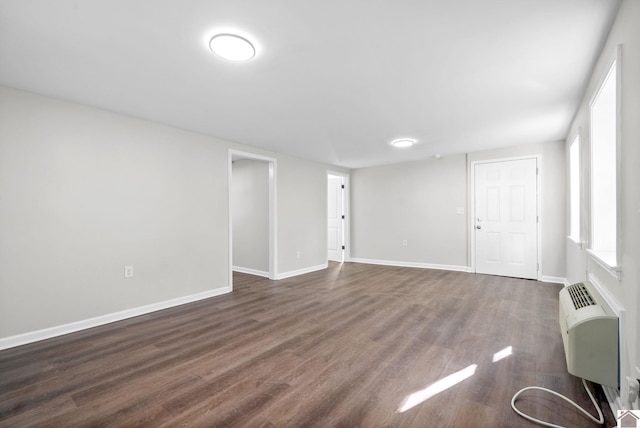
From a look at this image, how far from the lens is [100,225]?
306cm

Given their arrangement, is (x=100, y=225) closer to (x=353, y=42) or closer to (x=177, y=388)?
(x=177, y=388)

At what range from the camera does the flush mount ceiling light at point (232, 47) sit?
6.15ft

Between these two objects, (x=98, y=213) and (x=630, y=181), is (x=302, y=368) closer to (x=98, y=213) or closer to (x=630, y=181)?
(x=630, y=181)

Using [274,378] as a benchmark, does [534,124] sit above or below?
above

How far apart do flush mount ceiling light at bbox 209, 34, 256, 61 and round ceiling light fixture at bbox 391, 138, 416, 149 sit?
115 inches

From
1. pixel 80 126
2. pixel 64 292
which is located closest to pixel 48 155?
pixel 80 126

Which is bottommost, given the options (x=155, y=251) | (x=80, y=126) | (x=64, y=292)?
(x=64, y=292)

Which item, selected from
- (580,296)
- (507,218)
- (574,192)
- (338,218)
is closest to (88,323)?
(580,296)

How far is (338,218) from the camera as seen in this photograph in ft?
23.7

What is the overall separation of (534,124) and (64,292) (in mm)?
5752

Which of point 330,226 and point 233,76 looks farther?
point 330,226

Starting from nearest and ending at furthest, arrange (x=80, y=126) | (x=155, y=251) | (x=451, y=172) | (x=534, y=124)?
(x=80, y=126) < (x=155, y=251) < (x=534, y=124) < (x=451, y=172)

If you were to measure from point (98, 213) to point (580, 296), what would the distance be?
14.5 ft

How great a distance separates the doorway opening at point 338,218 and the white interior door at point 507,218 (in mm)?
2857
